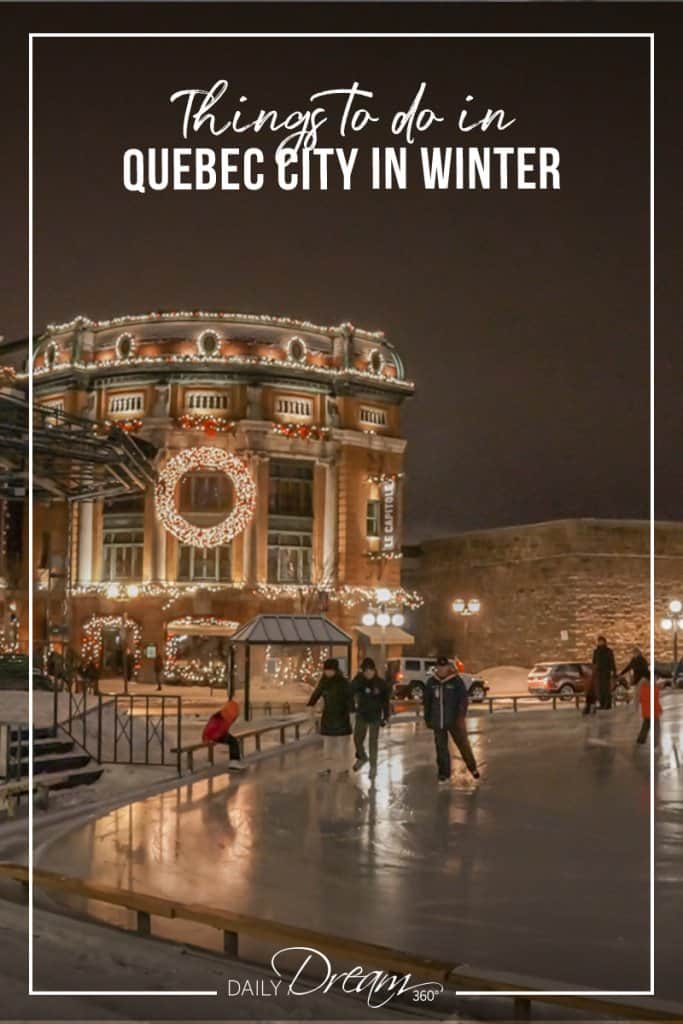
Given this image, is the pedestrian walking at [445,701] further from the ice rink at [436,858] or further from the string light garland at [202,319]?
the string light garland at [202,319]

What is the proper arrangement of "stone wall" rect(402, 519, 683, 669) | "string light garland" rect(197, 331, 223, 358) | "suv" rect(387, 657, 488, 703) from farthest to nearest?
"string light garland" rect(197, 331, 223, 358) < "stone wall" rect(402, 519, 683, 669) < "suv" rect(387, 657, 488, 703)

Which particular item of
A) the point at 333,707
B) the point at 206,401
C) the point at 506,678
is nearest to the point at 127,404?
the point at 206,401

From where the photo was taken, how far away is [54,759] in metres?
11.6

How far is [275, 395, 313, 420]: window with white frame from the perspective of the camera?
→ 138 feet

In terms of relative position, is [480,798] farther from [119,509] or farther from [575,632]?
[119,509]

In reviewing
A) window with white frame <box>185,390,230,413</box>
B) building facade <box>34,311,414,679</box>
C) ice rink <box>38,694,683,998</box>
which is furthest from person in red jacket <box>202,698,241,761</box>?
window with white frame <box>185,390,230,413</box>

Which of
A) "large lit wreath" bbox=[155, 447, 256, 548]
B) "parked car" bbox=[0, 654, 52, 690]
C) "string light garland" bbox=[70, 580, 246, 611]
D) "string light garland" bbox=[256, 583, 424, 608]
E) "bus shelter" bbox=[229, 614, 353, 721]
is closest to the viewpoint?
"parked car" bbox=[0, 654, 52, 690]

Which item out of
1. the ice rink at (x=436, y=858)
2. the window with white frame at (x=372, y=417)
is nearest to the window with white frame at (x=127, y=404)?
the window with white frame at (x=372, y=417)

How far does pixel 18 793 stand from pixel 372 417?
113 ft

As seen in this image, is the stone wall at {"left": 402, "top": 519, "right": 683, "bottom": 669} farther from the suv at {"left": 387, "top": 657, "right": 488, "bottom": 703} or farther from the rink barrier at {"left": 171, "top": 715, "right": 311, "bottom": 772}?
the rink barrier at {"left": 171, "top": 715, "right": 311, "bottom": 772}

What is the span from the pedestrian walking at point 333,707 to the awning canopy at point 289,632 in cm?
673

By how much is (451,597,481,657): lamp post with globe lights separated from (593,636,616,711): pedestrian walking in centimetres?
1707

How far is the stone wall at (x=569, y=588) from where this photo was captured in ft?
132

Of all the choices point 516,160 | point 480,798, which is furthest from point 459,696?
point 516,160
